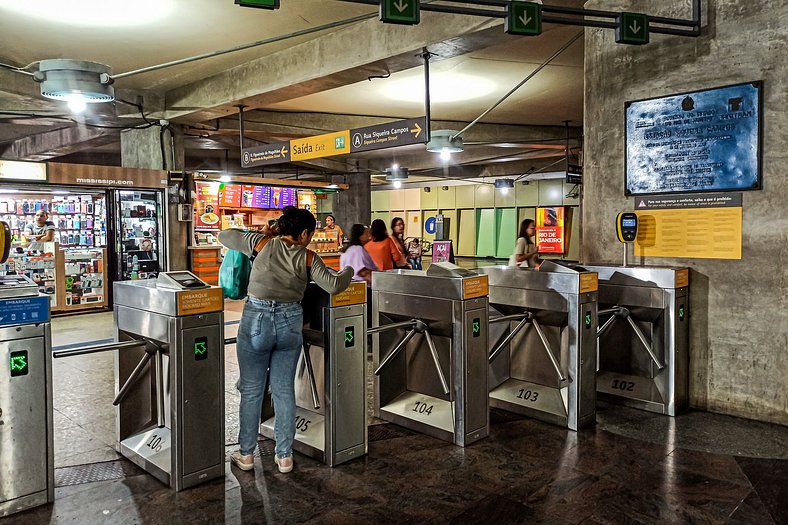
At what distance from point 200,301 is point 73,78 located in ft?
11.1

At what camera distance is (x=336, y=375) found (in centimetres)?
326

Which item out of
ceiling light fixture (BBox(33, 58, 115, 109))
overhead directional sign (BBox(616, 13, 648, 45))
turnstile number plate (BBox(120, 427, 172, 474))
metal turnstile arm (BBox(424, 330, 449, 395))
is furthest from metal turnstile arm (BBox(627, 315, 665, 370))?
ceiling light fixture (BBox(33, 58, 115, 109))

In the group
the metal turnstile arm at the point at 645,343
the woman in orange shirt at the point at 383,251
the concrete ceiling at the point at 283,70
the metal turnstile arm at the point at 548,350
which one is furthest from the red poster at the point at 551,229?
the metal turnstile arm at the point at 548,350

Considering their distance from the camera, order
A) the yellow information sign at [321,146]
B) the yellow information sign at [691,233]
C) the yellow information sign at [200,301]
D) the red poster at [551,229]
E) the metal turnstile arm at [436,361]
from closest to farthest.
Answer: the yellow information sign at [200,301], the metal turnstile arm at [436,361], the yellow information sign at [691,233], the yellow information sign at [321,146], the red poster at [551,229]

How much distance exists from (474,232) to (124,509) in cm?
1628

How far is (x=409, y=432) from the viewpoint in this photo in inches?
150

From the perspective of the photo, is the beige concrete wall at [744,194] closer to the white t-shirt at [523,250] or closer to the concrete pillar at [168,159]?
the white t-shirt at [523,250]

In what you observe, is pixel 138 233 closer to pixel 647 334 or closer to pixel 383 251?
pixel 383 251

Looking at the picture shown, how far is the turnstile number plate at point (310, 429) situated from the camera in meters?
3.36

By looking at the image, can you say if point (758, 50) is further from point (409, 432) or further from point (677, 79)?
point (409, 432)

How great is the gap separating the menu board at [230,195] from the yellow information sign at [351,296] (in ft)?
29.4

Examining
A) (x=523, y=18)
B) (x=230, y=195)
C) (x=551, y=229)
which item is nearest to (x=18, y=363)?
(x=523, y=18)

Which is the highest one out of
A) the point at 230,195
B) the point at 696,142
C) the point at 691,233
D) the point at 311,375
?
the point at 230,195

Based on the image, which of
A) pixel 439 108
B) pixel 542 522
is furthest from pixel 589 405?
pixel 439 108
